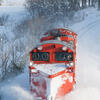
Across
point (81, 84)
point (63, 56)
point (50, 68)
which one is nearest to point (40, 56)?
point (50, 68)

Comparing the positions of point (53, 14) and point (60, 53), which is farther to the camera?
point (53, 14)

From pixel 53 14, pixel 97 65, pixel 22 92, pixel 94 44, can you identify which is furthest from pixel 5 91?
pixel 53 14

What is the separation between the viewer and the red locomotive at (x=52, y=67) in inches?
223

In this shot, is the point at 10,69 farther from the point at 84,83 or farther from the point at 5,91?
the point at 84,83

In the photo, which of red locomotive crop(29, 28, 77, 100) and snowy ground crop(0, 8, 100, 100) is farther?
snowy ground crop(0, 8, 100, 100)

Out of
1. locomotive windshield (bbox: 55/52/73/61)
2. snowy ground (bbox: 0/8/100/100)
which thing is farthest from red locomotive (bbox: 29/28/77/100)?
snowy ground (bbox: 0/8/100/100)

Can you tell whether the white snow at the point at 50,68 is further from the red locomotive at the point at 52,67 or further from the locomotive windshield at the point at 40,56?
the locomotive windshield at the point at 40,56

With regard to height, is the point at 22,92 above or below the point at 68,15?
below

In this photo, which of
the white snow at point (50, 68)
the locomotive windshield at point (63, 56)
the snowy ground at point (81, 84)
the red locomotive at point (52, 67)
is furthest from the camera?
the snowy ground at point (81, 84)

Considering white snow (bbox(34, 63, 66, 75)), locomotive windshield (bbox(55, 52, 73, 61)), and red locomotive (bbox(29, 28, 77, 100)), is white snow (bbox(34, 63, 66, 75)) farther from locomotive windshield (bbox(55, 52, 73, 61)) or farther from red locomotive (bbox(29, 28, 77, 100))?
locomotive windshield (bbox(55, 52, 73, 61))

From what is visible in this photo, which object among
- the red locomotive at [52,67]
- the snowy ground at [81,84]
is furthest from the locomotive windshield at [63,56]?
the snowy ground at [81,84]

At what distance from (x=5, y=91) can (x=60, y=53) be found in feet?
10.4

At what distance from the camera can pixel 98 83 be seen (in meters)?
7.27

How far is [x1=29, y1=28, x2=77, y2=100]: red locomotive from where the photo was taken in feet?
18.6
